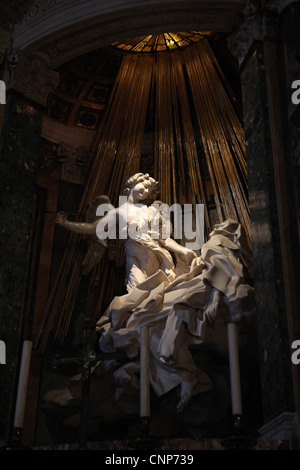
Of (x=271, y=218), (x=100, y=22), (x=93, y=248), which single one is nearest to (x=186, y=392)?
(x=271, y=218)

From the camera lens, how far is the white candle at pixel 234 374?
369 cm

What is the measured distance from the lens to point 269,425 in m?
4.05

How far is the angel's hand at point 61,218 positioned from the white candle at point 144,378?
2.87 metres

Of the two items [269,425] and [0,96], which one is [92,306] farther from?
[269,425]

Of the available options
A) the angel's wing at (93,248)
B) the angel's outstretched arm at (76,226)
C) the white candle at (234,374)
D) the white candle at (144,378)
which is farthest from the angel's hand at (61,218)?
the white candle at (234,374)

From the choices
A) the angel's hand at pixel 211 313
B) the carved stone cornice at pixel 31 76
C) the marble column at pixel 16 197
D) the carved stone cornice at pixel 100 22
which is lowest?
the angel's hand at pixel 211 313

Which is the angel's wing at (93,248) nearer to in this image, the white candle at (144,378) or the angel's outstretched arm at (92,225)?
the angel's outstretched arm at (92,225)

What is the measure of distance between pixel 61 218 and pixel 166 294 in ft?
5.72

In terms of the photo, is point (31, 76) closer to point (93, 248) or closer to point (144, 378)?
point (93, 248)

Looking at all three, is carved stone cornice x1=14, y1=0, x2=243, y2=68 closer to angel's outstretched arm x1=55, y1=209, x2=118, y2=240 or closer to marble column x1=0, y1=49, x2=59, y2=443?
marble column x1=0, y1=49, x2=59, y2=443

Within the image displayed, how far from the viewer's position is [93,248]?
697cm

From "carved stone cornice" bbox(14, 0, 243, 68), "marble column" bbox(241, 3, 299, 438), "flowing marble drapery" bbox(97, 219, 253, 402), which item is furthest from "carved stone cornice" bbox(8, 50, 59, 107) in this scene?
"flowing marble drapery" bbox(97, 219, 253, 402)

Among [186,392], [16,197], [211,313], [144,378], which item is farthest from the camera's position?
[16,197]
